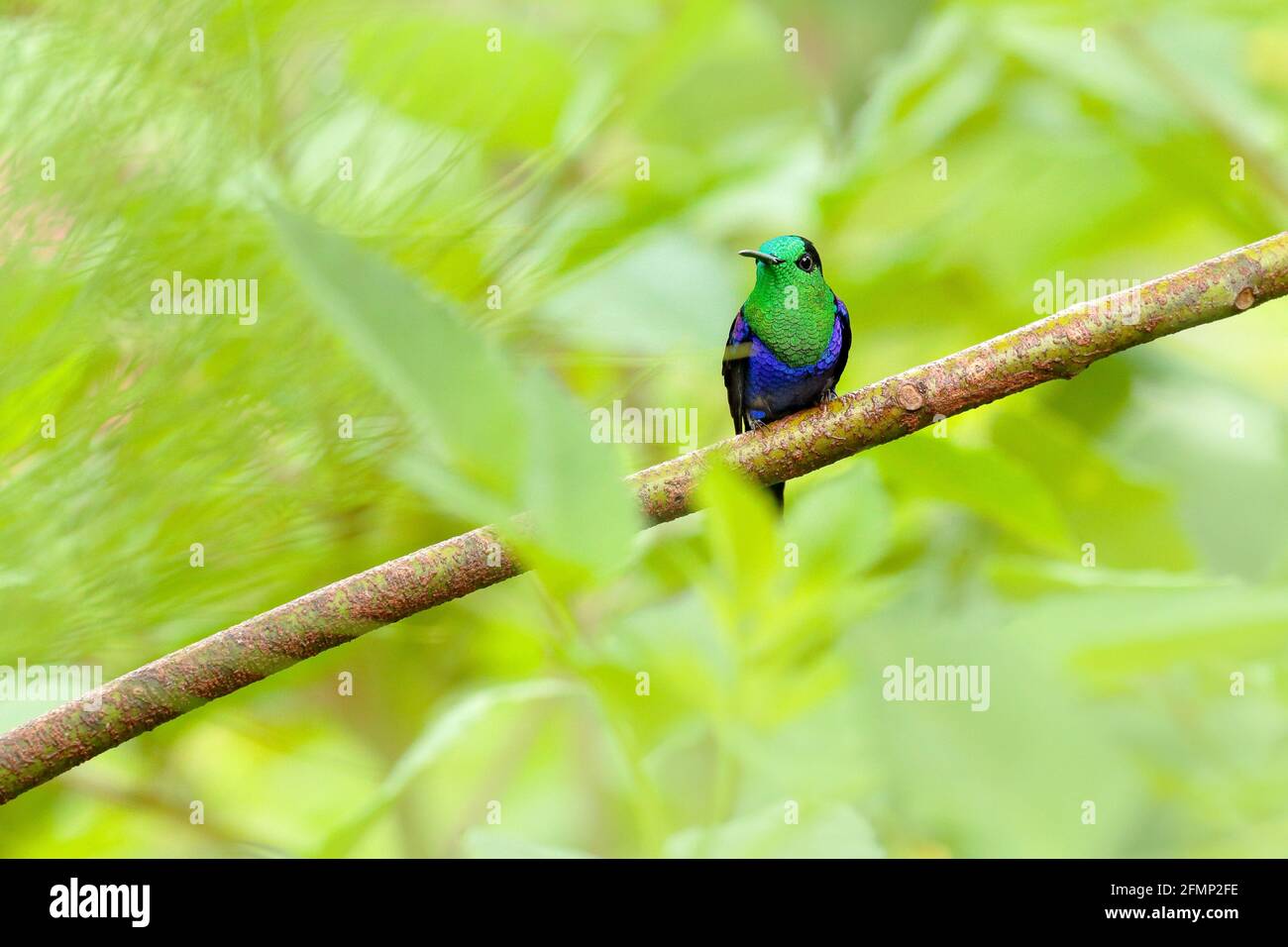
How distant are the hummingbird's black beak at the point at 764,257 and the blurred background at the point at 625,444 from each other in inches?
1.2

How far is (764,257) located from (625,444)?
18cm

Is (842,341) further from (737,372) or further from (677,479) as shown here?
(677,479)

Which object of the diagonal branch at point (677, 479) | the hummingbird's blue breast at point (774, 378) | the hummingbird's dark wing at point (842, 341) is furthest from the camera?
the hummingbird's blue breast at point (774, 378)

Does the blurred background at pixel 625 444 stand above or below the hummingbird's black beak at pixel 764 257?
below

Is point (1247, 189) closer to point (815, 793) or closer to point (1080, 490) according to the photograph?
point (1080, 490)

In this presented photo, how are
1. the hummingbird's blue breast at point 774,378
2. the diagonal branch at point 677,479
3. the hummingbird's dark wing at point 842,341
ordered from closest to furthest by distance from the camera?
the diagonal branch at point 677,479 < the hummingbird's dark wing at point 842,341 < the hummingbird's blue breast at point 774,378

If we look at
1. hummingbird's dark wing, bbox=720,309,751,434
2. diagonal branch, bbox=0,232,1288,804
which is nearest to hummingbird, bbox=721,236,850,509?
hummingbird's dark wing, bbox=720,309,751,434

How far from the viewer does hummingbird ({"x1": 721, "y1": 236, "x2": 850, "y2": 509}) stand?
96 centimetres

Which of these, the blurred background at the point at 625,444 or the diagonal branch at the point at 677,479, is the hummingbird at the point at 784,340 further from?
the diagonal branch at the point at 677,479

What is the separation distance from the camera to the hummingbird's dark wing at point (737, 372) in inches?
38.0

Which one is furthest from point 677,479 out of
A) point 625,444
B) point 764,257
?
point 764,257

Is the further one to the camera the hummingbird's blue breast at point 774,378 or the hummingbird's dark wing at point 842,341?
the hummingbird's blue breast at point 774,378

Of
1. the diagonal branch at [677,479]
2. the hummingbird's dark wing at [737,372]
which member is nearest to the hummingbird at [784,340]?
the hummingbird's dark wing at [737,372]

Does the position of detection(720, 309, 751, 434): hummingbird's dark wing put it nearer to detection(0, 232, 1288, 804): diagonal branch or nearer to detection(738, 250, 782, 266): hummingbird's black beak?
detection(738, 250, 782, 266): hummingbird's black beak
